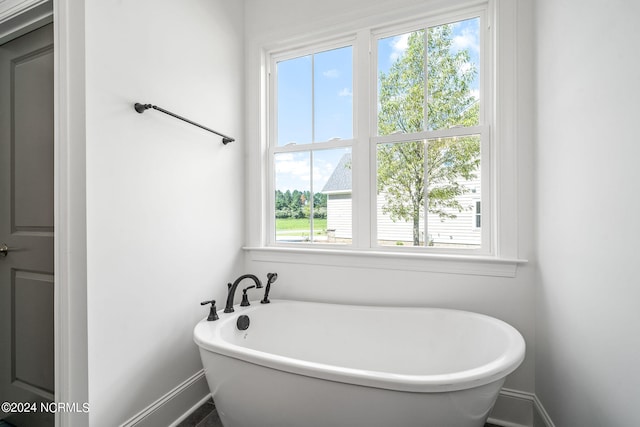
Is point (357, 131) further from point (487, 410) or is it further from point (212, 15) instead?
point (487, 410)

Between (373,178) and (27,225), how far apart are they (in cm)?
189

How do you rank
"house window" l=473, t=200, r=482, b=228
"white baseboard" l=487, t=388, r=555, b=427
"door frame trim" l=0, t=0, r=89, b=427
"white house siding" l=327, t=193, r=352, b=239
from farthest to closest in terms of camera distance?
"white house siding" l=327, t=193, r=352, b=239, "house window" l=473, t=200, r=482, b=228, "white baseboard" l=487, t=388, r=555, b=427, "door frame trim" l=0, t=0, r=89, b=427

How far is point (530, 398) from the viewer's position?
147cm

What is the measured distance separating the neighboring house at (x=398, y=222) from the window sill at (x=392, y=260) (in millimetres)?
130

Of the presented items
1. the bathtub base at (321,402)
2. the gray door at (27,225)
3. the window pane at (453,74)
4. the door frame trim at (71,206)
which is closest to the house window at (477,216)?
the window pane at (453,74)

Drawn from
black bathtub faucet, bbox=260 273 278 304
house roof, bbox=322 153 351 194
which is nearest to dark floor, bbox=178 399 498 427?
black bathtub faucet, bbox=260 273 278 304

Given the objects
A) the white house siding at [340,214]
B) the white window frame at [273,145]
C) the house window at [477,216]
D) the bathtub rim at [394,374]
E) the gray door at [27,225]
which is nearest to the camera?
the bathtub rim at [394,374]

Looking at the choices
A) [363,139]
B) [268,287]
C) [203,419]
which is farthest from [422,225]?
[203,419]

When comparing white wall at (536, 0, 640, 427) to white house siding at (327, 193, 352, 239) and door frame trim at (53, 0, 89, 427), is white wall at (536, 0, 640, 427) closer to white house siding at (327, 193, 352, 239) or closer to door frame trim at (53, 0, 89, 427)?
white house siding at (327, 193, 352, 239)

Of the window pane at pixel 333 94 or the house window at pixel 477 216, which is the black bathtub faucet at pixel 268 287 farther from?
the house window at pixel 477 216

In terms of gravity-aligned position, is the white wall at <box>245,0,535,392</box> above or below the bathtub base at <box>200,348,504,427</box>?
above

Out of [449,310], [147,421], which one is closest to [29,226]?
[147,421]

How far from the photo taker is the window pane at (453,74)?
1.67m

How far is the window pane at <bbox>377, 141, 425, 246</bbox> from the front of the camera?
69.8 inches
